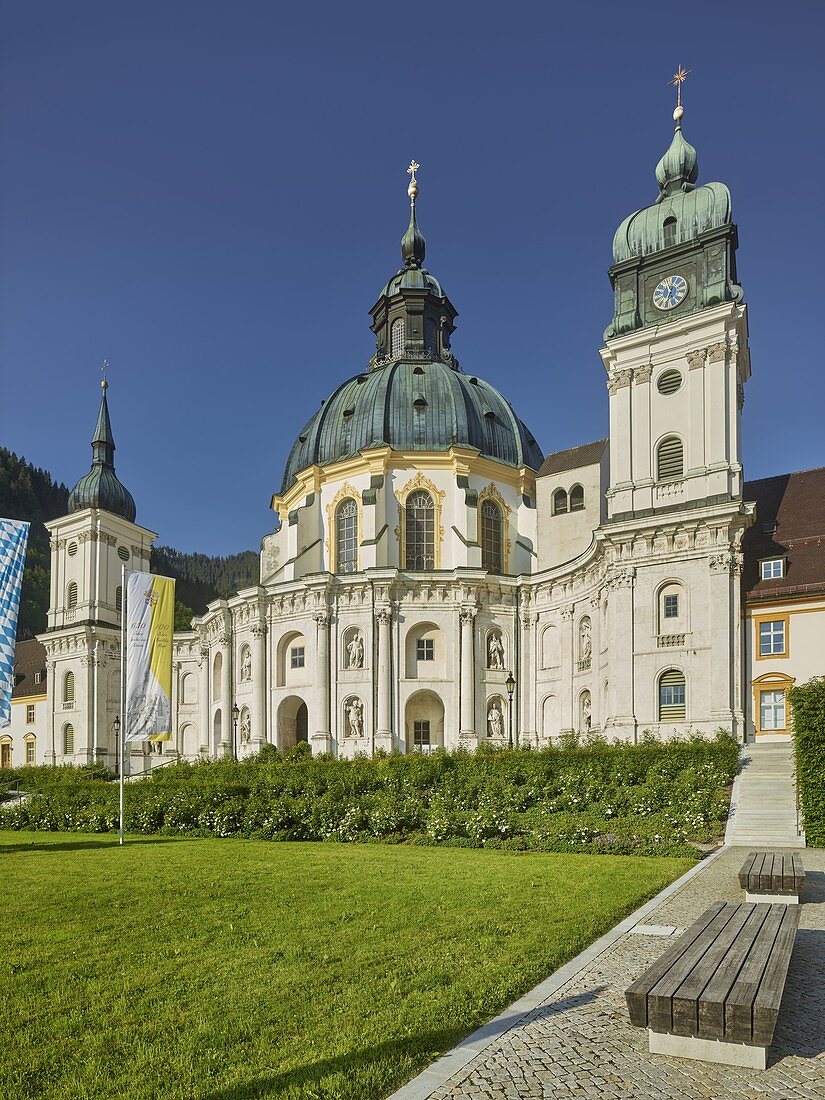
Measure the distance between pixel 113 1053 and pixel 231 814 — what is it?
65.5ft

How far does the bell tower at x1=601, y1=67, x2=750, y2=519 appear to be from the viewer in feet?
136

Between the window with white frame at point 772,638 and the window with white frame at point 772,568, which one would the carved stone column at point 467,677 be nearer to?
the window with white frame at point 772,568

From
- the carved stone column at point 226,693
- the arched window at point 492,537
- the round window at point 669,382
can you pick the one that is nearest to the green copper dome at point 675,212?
the round window at point 669,382

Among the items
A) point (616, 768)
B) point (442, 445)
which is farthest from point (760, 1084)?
point (442, 445)

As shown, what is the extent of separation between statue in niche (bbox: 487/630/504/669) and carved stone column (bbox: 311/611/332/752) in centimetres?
961

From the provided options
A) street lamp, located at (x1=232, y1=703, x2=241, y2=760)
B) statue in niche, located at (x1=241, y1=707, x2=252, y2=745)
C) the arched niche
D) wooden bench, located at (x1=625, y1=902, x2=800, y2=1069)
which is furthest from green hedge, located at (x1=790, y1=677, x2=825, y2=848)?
street lamp, located at (x1=232, y1=703, x2=241, y2=760)

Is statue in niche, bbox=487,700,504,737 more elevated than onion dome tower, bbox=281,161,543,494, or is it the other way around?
onion dome tower, bbox=281,161,543,494

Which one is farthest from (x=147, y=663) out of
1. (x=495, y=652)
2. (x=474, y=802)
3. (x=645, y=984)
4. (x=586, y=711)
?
(x=495, y=652)

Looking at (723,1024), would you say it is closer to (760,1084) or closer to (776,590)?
(760,1084)

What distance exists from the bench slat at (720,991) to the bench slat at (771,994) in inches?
9.1

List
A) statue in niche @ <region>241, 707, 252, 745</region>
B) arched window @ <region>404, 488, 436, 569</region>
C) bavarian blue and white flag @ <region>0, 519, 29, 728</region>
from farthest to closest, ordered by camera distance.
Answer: arched window @ <region>404, 488, 436, 569</region> → statue in niche @ <region>241, 707, 252, 745</region> → bavarian blue and white flag @ <region>0, 519, 29, 728</region>

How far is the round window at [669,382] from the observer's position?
43.3m

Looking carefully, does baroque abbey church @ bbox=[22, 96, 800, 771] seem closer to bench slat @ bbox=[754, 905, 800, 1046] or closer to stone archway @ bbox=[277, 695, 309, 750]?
stone archway @ bbox=[277, 695, 309, 750]

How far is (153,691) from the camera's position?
1024 inches
